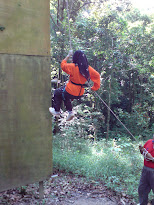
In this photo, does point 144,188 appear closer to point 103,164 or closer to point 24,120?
point 103,164

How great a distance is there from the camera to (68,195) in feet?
13.3

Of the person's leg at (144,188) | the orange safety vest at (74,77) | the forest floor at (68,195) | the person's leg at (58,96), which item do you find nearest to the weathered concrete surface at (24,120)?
the person's leg at (58,96)

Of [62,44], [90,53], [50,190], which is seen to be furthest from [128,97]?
[50,190]

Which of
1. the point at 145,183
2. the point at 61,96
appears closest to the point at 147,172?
the point at 145,183

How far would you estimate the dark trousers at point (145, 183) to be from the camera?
3.31 m

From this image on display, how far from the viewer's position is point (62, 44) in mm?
6117

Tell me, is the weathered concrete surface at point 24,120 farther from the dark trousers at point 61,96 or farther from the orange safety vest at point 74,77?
the orange safety vest at point 74,77

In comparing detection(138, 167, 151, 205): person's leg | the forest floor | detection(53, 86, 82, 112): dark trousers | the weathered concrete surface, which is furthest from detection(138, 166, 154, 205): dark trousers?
detection(53, 86, 82, 112): dark trousers

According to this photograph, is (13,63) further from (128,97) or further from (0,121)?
(128,97)

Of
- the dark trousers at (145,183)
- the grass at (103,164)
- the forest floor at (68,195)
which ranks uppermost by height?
the dark trousers at (145,183)

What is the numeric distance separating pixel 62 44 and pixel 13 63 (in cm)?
345

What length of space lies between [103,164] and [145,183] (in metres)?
1.64

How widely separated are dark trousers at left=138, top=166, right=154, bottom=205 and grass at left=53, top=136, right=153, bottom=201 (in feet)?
1.49

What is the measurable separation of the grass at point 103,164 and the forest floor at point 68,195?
0.56ft
